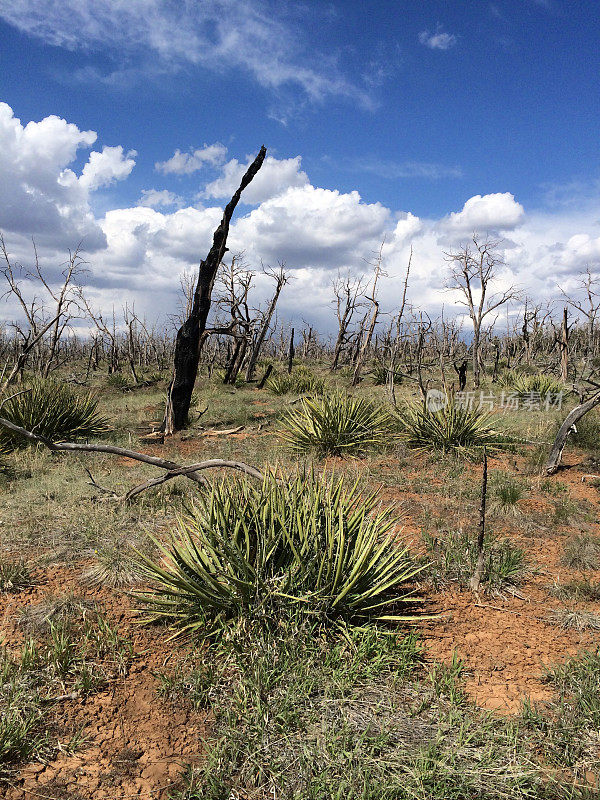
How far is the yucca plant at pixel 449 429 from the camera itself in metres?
8.75

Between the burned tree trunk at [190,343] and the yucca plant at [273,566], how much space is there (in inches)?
300

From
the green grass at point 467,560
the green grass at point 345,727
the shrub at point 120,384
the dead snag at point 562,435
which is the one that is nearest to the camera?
the green grass at point 345,727

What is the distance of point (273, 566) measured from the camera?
3.24 m

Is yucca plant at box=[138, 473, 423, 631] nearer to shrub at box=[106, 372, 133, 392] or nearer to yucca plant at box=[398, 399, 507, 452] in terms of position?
yucca plant at box=[398, 399, 507, 452]

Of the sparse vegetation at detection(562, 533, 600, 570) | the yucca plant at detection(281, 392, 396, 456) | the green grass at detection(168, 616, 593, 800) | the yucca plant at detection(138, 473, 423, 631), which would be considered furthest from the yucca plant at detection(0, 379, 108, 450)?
the sparse vegetation at detection(562, 533, 600, 570)

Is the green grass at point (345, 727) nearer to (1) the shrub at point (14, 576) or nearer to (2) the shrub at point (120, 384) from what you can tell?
(1) the shrub at point (14, 576)

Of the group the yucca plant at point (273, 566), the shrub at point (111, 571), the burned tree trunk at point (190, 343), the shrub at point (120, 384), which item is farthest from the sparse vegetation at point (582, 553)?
the shrub at point (120, 384)

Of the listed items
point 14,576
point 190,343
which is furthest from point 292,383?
point 14,576

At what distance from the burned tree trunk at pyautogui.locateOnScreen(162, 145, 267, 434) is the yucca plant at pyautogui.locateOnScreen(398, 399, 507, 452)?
4836 millimetres

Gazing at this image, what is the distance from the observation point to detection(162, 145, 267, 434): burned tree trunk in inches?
432

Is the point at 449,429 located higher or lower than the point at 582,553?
higher

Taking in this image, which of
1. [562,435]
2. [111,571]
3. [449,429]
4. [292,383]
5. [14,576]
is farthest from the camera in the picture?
[292,383]

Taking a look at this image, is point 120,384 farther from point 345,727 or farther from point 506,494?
point 345,727

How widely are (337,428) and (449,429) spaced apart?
77.6 inches
